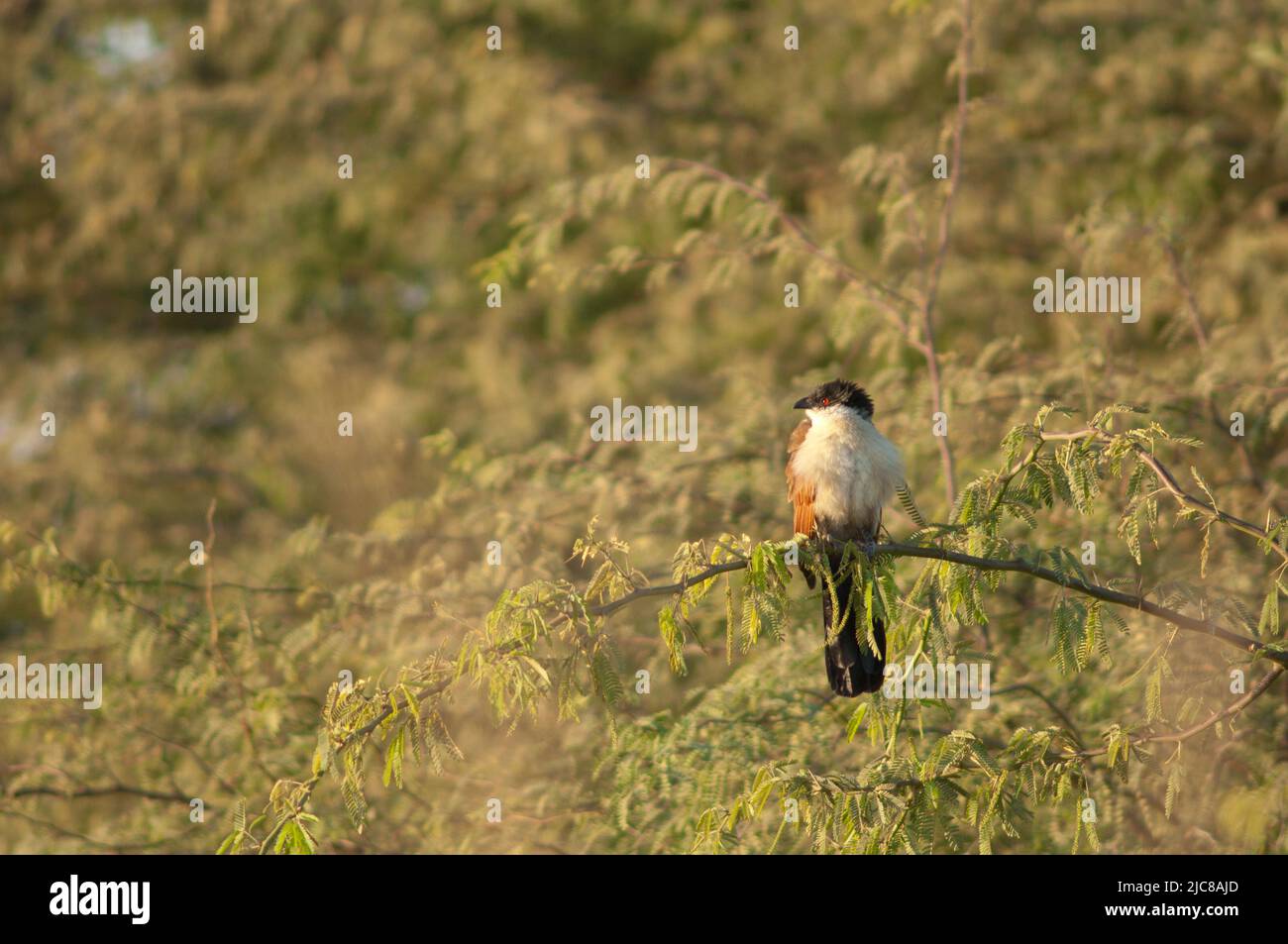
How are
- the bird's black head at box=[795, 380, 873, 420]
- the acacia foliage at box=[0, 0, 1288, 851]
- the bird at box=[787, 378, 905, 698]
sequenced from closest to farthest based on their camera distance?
the acacia foliage at box=[0, 0, 1288, 851]
the bird at box=[787, 378, 905, 698]
the bird's black head at box=[795, 380, 873, 420]

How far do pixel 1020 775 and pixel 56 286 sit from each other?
12365mm

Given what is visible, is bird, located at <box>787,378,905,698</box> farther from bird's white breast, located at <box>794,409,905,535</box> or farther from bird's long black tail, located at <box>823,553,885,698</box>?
bird's long black tail, located at <box>823,553,885,698</box>

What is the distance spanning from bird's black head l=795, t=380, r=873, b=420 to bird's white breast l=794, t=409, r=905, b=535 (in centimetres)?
11

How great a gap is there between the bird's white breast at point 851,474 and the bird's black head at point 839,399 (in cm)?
11

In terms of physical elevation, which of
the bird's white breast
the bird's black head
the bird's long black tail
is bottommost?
the bird's long black tail

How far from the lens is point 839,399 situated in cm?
508

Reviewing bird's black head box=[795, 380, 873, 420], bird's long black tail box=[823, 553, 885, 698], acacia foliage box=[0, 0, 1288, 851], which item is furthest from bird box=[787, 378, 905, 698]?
acacia foliage box=[0, 0, 1288, 851]

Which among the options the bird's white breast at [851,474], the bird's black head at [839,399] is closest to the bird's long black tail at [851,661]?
the bird's white breast at [851,474]

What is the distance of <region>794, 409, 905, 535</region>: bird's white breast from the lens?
4871mm

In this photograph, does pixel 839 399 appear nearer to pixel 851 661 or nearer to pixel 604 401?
pixel 851 661

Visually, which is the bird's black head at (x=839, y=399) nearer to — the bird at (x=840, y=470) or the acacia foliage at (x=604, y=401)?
the bird at (x=840, y=470)

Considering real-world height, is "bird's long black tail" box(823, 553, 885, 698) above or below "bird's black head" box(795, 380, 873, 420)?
below

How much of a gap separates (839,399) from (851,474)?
0.35 meters

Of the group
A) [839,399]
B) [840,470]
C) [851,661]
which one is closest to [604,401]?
[839,399]
